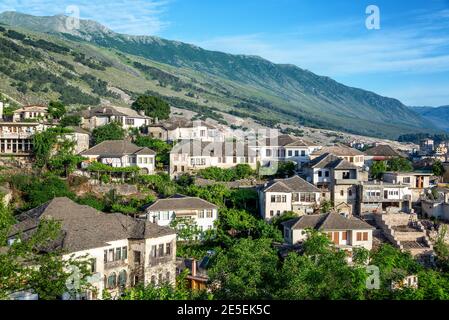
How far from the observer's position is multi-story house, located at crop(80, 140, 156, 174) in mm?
42906

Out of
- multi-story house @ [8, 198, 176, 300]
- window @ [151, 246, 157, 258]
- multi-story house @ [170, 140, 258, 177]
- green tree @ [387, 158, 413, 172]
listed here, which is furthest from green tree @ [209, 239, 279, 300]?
green tree @ [387, 158, 413, 172]

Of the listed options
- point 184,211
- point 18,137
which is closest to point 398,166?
point 184,211

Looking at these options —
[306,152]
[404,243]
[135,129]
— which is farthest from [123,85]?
[404,243]

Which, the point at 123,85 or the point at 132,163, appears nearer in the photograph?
the point at 132,163

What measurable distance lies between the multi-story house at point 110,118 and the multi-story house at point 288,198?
20648 mm

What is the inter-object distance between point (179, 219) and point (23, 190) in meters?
10.2

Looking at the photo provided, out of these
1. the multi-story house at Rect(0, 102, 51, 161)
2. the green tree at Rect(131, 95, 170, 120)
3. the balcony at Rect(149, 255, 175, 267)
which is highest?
the green tree at Rect(131, 95, 170, 120)

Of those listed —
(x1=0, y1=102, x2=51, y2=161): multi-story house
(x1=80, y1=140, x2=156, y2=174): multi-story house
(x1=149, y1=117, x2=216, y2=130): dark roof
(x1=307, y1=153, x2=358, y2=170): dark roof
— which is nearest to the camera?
(x1=307, y1=153, x2=358, y2=170): dark roof

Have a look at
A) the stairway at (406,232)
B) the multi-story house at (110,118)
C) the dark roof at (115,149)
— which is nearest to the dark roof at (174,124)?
the multi-story house at (110,118)

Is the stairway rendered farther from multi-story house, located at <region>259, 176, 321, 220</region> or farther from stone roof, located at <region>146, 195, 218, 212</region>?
stone roof, located at <region>146, 195, 218, 212</region>

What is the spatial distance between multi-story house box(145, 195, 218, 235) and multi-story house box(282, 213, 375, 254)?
17.4 ft

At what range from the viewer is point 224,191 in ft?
128
